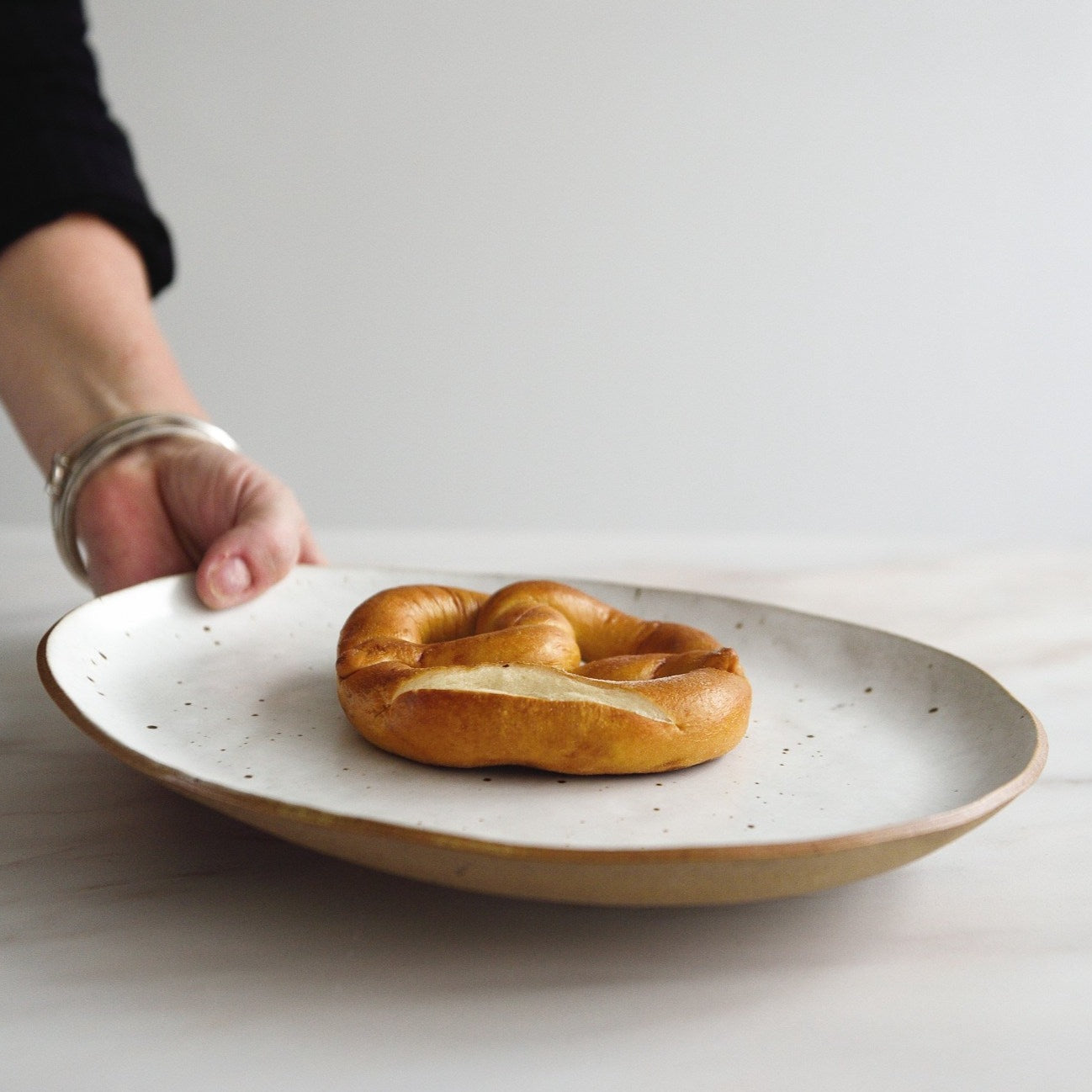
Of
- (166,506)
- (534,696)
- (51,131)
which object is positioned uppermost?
(51,131)

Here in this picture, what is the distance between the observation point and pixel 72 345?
1.30m

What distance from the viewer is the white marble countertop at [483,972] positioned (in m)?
0.51

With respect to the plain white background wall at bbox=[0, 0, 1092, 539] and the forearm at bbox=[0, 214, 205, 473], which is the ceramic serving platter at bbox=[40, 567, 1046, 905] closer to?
the forearm at bbox=[0, 214, 205, 473]

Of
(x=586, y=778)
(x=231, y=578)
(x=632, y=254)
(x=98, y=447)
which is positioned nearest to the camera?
(x=586, y=778)

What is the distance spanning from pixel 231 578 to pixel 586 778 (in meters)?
0.44

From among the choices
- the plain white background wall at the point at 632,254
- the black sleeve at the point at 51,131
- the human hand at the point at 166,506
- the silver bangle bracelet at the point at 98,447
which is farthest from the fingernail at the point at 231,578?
the plain white background wall at the point at 632,254

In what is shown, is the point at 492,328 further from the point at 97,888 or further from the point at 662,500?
the point at 97,888

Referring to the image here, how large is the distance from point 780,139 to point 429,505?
5.28 feet

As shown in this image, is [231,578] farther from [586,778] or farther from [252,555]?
[586,778]

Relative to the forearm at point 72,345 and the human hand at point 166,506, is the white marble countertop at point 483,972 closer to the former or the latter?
the human hand at point 166,506

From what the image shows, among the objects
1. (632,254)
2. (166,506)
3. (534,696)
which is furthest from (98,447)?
(632,254)

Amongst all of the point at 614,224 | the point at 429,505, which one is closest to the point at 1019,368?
the point at 614,224

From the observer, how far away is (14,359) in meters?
1.33

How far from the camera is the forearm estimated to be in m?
1.28
